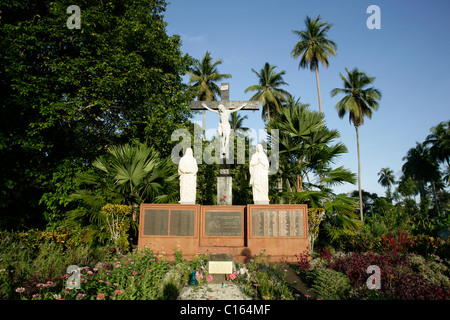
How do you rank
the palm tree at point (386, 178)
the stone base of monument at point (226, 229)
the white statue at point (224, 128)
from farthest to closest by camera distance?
the palm tree at point (386, 178), the white statue at point (224, 128), the stone base of monument at point (226, 229)

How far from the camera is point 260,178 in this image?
9.20 meters

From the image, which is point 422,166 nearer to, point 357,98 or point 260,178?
point 357,98

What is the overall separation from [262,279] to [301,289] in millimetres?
897

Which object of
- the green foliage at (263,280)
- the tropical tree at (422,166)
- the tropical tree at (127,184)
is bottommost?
the green foliage at (263,280)

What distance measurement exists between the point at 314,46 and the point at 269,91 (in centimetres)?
599

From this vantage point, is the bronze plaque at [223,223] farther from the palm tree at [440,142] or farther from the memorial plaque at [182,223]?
the palm tree at [440,142]

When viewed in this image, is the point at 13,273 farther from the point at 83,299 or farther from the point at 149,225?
the point at 149,225

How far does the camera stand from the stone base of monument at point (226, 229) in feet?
27.4

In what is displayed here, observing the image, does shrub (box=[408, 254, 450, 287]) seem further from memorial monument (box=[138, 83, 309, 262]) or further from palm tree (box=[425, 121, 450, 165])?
palm tree (box=[425, 121, 450, 165])

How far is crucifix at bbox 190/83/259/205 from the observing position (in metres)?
9.67

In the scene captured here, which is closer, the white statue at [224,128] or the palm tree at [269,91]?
the white statue at [224,128]

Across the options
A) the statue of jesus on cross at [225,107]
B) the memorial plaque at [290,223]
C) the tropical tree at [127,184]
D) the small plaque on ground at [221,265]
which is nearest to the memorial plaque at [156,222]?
the tropical tree at [127,184]

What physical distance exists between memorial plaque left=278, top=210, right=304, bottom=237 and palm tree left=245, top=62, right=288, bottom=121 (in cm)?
2096
